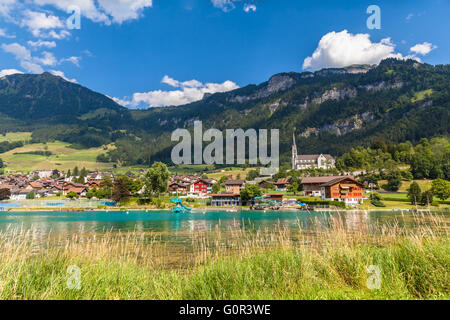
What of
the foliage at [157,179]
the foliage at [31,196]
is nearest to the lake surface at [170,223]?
the foliage at [157,179]

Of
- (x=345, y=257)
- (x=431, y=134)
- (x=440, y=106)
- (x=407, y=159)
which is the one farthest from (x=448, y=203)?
(x=440, y=106)

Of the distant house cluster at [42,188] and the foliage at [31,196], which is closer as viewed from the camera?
the foliage at [31,196]

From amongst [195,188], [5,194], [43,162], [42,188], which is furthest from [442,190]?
[43,162]

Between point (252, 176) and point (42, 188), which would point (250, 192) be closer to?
point (252, 176)

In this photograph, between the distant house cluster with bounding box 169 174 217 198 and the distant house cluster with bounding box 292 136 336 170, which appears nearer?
the distant house cluster with bounding box 169 174 217 198

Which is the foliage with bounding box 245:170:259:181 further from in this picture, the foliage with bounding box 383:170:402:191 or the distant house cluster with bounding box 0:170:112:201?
the distant house cluster with bounding box 0:170:112:201

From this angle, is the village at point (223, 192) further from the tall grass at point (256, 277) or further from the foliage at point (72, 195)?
the tall grass at point (256, 277)

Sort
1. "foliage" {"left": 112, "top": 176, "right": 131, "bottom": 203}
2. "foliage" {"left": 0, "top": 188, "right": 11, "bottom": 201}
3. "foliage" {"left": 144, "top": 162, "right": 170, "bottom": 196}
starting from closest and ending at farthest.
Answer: "foliage" {"left": 112, "top": 176, "right": 131, "bottom": 203}
"foliage" {"left": 144, "top": 162, "right": 170, "bottom": 196}
"foliage" {"left": 0, "top": 188, "right": 11, "bottom": 201}

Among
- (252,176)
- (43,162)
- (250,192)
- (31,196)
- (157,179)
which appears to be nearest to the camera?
(157,179)

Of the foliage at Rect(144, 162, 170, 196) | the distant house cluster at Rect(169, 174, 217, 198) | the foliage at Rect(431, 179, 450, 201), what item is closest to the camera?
the foliage at Rect(431, 179, 450, 201)

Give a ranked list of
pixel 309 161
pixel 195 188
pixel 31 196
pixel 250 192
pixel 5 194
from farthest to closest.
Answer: pixel 309 161 → pixel 195 188 → pixel 31 196 → pixel 5 194 → pixel 250 192

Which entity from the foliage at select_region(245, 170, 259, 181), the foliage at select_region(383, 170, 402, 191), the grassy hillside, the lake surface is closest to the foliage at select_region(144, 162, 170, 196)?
the lake surface
